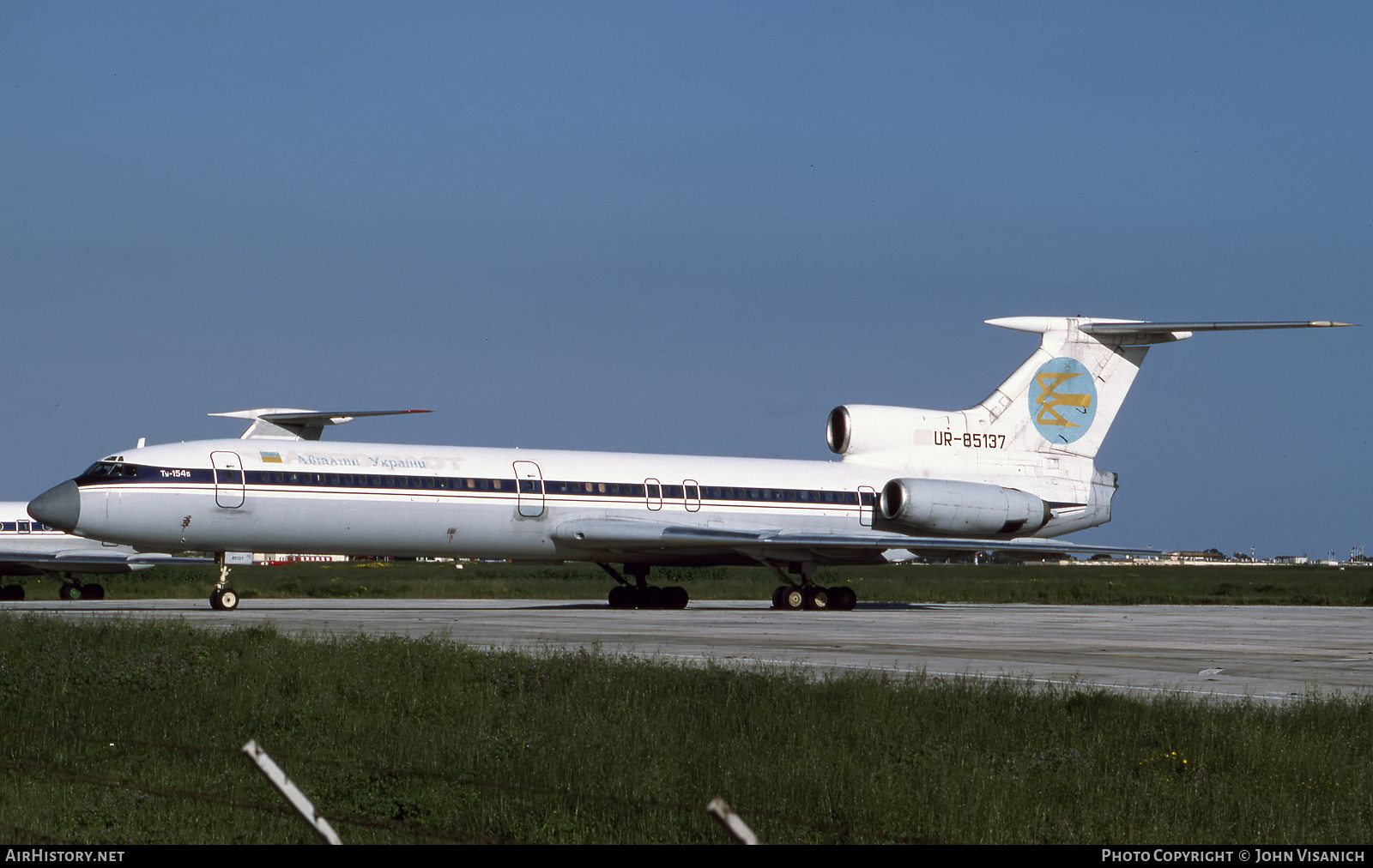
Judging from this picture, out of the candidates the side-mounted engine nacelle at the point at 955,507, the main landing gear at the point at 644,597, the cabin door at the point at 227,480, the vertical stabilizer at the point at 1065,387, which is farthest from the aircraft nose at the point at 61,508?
the vertical stabilizer at the point at 1065,387

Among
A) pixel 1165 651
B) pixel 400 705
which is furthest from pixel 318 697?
pixel 1165 651

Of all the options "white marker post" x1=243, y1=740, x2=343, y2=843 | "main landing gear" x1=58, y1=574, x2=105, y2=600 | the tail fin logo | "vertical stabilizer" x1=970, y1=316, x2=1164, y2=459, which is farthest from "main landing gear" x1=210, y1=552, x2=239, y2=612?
"white marker post" x1=243, y1=740, x2=343, y2=843

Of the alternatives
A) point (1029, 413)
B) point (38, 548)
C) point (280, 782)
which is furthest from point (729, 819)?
point (38, 548)

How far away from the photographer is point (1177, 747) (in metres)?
10.5

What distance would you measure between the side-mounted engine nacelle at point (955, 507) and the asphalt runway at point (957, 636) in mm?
2170

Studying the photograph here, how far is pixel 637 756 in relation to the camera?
395 inches

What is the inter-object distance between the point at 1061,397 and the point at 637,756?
96.4ft

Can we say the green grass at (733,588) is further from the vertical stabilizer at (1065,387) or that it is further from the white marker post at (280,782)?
the white marker post at (280,782)

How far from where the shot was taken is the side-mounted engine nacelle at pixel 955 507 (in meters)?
34.7

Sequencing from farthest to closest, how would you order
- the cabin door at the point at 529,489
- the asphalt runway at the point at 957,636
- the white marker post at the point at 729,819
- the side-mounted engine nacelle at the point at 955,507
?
the side-mounted engine nacelle at the point at 955,507 → the cabin door at the point at 529,489 → the asphalt runway at the point at 957,636 → the white marker post at the point at 729,819

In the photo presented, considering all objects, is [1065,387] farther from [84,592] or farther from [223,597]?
[84,592]

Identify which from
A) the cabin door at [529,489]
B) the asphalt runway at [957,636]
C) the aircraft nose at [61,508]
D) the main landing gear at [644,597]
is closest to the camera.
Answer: the asphalt runway at [957,636]

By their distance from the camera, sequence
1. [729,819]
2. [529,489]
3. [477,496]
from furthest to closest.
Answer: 1. [529,489]
2. [477,496]
3. [729,819]

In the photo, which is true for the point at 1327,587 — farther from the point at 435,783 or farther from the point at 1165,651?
the point at 435,783
